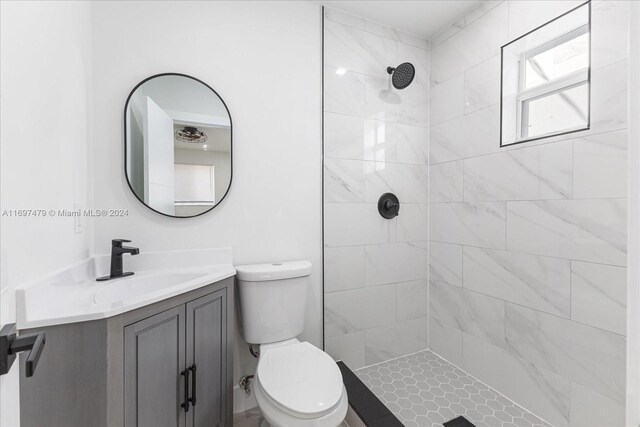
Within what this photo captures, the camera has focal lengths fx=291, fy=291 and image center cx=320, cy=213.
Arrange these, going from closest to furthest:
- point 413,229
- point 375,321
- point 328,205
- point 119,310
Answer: point 119,310 → point 328,205 → point 375,321 → point 413,229

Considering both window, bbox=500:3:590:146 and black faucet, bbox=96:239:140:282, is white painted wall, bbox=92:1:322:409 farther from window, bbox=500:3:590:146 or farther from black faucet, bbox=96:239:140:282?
window, bbox=500:3:590:146

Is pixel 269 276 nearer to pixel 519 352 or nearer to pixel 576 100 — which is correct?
pixel 519 352

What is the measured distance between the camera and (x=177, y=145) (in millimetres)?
1548

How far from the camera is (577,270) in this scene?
1.41 metres

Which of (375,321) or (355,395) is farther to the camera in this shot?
(375,321)

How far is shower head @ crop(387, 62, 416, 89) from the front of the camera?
74.9 inches

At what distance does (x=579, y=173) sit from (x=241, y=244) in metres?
1.77

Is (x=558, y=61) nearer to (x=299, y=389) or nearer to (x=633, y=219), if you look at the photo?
(x=633, y=219)

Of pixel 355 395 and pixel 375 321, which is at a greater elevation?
pixel 375 321

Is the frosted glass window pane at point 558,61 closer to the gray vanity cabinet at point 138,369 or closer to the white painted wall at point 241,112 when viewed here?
the white painted wall at point 241,112

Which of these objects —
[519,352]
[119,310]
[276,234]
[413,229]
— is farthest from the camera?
[413,229]

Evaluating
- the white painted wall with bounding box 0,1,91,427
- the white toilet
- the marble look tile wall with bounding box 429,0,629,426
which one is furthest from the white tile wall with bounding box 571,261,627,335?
the white painted wall with bounding box 0,1,91,427

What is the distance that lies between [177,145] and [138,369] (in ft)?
3.49

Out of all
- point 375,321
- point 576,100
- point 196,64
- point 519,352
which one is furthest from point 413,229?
point 196,64
